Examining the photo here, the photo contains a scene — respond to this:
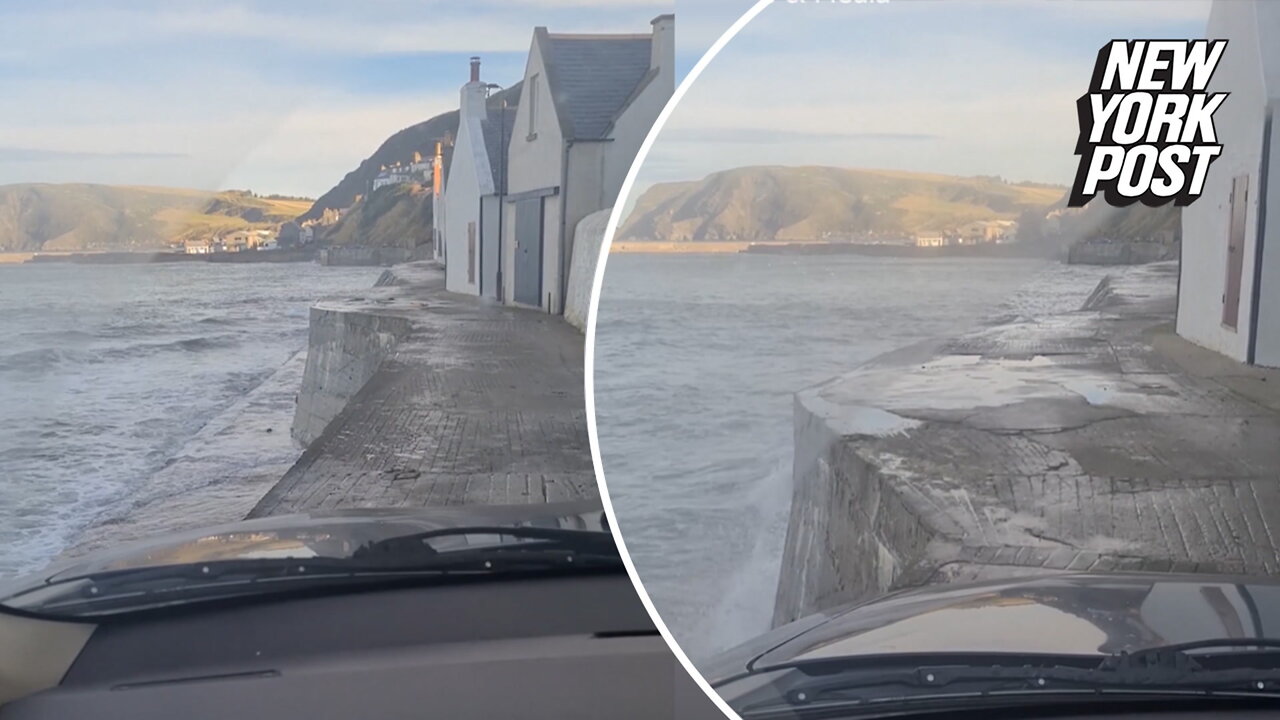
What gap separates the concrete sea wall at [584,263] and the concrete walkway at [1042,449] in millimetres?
291

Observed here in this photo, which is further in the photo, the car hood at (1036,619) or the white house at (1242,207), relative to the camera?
the car hood at (1036,619)

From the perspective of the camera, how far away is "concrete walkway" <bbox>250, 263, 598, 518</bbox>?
1888 mm

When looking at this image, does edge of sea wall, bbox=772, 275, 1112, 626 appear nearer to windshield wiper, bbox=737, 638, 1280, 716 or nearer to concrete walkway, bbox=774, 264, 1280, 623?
concrete walkway, bbox=774, 264, 1280, 623

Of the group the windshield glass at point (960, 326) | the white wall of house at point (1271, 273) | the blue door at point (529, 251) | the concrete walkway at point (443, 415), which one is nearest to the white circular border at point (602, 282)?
the windshield glass at point (960, 326)

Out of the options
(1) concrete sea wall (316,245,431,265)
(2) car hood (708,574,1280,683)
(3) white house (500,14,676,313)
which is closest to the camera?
(2) car hood (708,574,1280,683)

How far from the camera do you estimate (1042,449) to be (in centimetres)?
107

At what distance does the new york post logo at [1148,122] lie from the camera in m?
0.99

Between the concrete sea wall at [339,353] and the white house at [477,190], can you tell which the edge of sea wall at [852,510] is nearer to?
the white house at [477,190]

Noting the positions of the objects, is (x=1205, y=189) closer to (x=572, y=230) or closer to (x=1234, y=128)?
(x=1234, y=128)

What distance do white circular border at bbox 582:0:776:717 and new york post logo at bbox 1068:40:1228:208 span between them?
0.98ft

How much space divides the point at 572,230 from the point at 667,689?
0.77 m

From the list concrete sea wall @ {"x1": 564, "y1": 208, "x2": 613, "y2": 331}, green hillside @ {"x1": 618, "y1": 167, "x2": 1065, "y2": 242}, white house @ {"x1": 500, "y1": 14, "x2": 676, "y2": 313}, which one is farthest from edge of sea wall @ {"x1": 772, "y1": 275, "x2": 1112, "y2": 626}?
white house @ {"x1": 500, "y1": 14, "x2": 676, "y2": 313}

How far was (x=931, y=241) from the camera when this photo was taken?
1.04 meters

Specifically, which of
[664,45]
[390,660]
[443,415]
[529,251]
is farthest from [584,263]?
[443,415]
